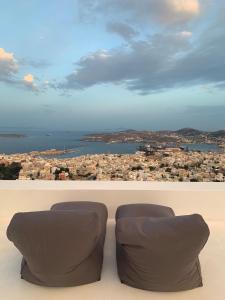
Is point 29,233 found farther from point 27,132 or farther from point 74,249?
point 27,132

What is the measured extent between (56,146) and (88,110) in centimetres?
130

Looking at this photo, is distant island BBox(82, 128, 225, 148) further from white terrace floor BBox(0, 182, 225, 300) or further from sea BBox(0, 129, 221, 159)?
white terrace floor BBox(0, 182, 225, 300)

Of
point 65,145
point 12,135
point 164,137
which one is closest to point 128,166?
point 65,145

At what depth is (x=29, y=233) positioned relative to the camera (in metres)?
1.40

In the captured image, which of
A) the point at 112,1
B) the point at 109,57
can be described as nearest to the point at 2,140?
the point at 109,57

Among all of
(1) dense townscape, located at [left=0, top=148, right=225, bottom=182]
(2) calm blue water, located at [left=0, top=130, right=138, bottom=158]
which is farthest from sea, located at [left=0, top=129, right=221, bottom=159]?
(1) dense townscape, located at [left=0, top=148, right=225, bottom=182]

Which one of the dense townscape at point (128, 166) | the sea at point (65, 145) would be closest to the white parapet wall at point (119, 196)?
the dense townscape at point (128, 166)

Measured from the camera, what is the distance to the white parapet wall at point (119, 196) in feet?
8.33

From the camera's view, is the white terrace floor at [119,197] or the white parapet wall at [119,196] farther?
the white parapet wall at [119,196]

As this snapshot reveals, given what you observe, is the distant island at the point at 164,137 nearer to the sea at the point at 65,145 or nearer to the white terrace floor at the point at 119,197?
the sea at the point at 65,145

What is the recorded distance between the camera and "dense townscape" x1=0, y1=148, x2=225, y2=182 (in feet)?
10.1

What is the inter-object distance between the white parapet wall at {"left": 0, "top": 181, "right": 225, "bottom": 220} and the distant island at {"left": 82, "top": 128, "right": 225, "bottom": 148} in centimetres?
161

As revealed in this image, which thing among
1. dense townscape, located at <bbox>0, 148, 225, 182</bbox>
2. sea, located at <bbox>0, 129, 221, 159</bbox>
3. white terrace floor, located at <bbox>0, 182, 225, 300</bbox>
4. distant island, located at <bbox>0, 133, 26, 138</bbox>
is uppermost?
distant island, located at <bbox>0, 133, 26, 138</bbox>

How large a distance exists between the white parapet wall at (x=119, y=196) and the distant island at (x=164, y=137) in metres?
1.61
